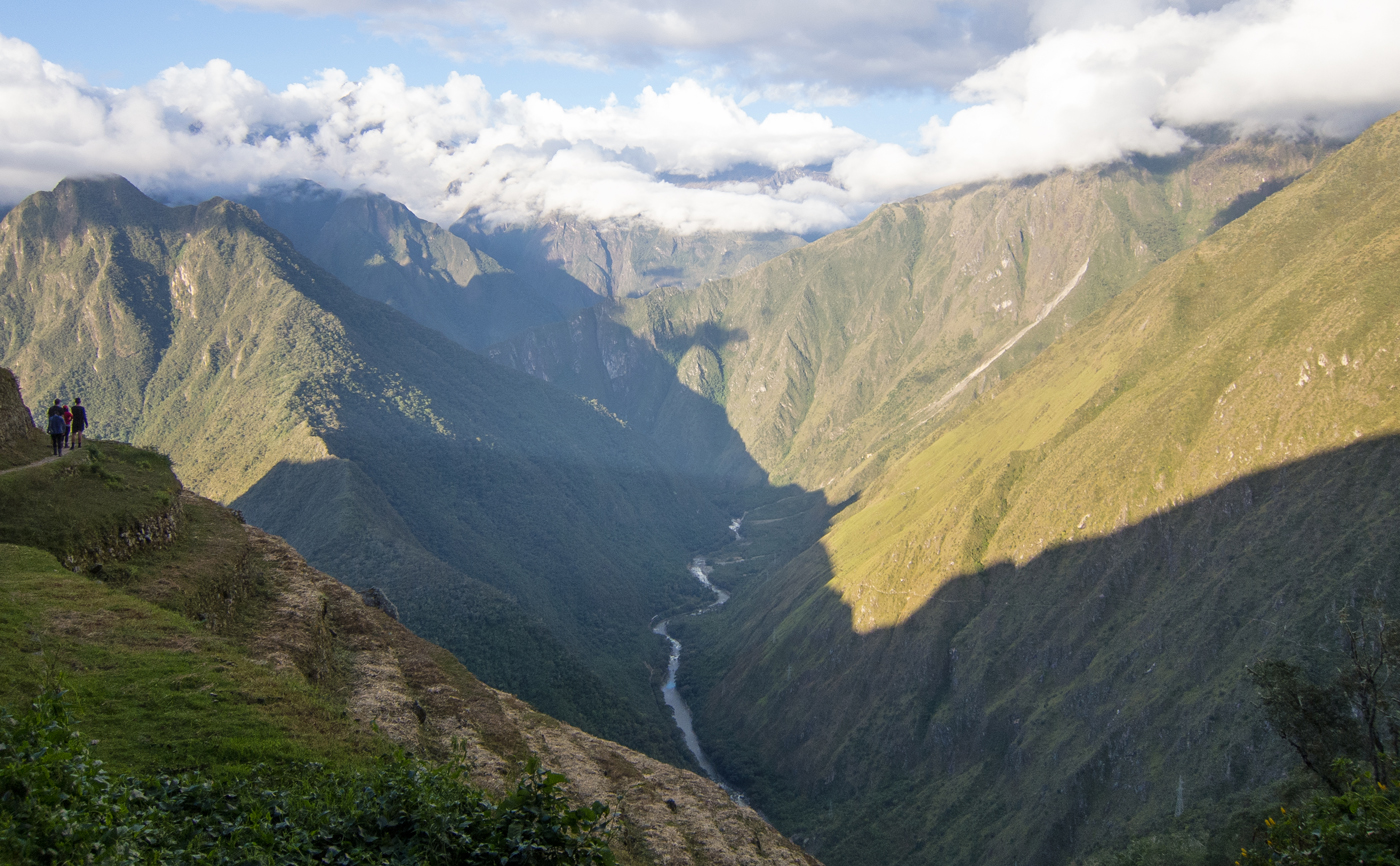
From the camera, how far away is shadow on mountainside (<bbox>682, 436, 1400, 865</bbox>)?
351 feet

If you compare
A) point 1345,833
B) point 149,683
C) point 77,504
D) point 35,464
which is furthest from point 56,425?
point 1345,833

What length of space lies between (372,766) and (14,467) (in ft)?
119

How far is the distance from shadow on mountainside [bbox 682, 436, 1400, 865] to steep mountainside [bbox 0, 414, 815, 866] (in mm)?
71690

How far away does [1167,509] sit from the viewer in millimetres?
149500

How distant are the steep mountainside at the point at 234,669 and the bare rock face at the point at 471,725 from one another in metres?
0.20

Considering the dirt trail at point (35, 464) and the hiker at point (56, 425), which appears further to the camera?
the hiker at point (56, 425)

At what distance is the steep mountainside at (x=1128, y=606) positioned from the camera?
111 metres

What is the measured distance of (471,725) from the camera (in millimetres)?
51531

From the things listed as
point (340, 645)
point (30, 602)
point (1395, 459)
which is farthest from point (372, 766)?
point (1395, 459)

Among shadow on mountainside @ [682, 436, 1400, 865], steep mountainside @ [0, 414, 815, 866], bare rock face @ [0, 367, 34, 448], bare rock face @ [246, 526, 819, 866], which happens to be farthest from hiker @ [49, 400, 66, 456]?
shadow on mountainside @ [682, 436, 1400, 865]

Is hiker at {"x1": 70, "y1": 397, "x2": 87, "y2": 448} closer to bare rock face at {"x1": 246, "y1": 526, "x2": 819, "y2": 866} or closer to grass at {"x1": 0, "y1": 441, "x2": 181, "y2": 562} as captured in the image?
grass at {"x1": 0, "y1": 441, "x2": 181, "y2": 562}

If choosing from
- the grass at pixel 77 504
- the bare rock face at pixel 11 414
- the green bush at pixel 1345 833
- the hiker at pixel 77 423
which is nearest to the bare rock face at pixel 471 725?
the grass at pixel 77 504

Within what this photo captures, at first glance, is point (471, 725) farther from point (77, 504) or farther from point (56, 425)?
point (56, 425)

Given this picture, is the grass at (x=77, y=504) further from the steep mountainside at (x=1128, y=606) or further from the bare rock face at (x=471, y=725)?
the steep mountainside at (x=1128, y=606)
